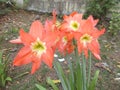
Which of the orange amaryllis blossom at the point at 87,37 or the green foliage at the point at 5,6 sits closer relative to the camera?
the orange amaryllis blossom at the point at 87,37

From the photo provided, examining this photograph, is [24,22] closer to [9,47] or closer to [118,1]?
[9,47]

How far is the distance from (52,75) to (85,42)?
1.91 meters

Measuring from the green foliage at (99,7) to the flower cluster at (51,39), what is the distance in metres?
3.47

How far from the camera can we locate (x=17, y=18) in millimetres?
5852

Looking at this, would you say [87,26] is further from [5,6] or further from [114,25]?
[5,6]

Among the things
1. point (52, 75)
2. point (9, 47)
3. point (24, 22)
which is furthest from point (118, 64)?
point (24, 22)

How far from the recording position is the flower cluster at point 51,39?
173 cm

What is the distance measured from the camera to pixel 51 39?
174cm

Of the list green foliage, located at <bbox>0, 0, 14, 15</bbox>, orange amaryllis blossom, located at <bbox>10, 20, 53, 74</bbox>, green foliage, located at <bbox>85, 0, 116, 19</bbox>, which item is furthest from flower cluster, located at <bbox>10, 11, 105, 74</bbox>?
green foliage, located at <bbox>0, 0, 14, 15</bbox>

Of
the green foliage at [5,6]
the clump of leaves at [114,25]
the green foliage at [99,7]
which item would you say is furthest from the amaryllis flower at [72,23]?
the green foliage at [5,6]

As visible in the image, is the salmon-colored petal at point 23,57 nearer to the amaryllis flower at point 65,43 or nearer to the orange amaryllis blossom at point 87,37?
the amaryllis flower at point 65,43

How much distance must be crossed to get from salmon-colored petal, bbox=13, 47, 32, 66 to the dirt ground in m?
1.81

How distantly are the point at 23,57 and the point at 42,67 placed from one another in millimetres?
2245

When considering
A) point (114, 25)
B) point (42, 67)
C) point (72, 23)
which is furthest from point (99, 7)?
point (72, 23)
